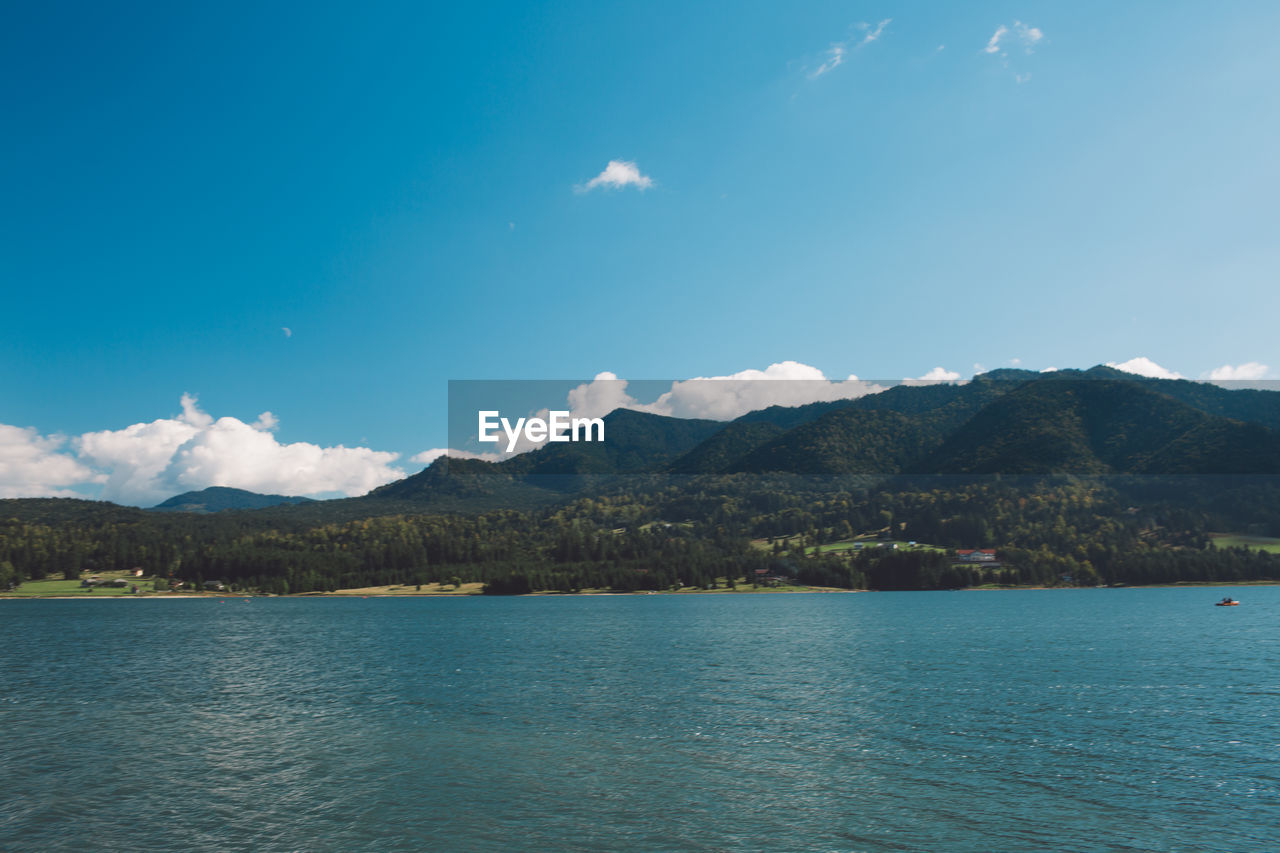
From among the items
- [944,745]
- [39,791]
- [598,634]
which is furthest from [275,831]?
[598,634]

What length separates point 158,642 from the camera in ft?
418

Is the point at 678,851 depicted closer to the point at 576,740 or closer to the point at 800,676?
the point at 576,740

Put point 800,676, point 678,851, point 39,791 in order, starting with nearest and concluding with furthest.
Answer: point 678,851, point 39,791, point 800,676

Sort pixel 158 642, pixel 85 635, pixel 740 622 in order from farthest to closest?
pixel 740 622
pixel 85 635
pixel 158 642

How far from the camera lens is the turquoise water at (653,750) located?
1310 inches

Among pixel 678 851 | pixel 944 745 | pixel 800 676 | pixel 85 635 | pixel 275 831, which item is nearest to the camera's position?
pixel 678 851

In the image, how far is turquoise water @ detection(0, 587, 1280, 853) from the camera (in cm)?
3328

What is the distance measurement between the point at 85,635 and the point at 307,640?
48.4 m

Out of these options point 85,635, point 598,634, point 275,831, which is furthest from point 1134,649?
point 85,635

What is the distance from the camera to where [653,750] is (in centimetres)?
4719

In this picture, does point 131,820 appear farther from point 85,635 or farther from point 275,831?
point 85,635

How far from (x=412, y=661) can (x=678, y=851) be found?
75.8 meters

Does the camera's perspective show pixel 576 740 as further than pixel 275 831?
Yes

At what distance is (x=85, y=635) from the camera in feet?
462
